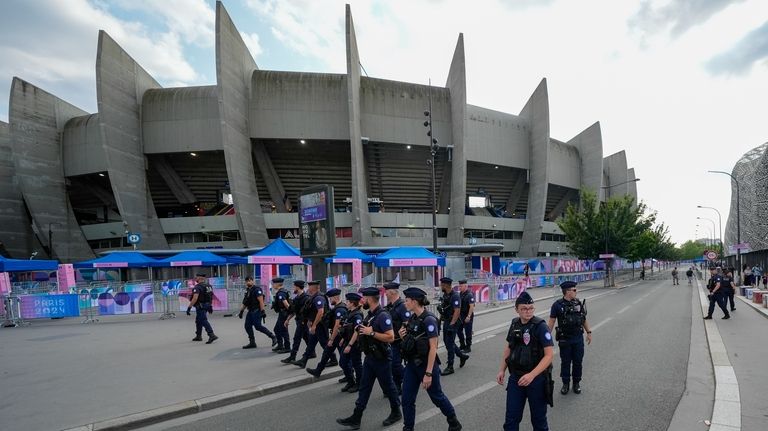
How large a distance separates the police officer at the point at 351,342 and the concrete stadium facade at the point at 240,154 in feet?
94.1

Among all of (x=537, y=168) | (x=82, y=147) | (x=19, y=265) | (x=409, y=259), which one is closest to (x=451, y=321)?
(x=409, y=259)

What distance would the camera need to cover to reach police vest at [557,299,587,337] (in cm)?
581

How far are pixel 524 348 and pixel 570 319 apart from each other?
265 cm

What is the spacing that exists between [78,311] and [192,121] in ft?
85.8

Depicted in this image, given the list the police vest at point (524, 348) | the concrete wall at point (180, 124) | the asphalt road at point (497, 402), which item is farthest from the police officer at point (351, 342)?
the concrete wall at point (180, 124)

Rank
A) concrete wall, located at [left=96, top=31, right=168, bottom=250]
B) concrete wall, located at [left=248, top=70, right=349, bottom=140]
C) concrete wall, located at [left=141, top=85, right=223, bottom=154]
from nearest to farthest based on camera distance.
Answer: concrete wall, located at [left=96, top=31, right=168, bottom=250], concrete wall, located at [left=141, top=85, right=223, bottom=154], concrete wall, located at [left=248, top=70, right=349, bottom=140]

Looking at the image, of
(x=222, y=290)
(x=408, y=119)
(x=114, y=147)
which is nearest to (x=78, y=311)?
(x=222, y=290)

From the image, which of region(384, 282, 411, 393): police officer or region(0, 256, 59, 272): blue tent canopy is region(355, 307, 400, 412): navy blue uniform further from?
region(0, 256, 59, 272): blue tent canopy

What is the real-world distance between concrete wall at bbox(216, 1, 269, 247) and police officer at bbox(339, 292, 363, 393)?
99.2ft

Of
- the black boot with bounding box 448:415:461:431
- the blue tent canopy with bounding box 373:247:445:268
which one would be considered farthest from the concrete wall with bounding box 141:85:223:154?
the black boot with bounding box 448:415:461:431

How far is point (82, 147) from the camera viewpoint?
1505 inches

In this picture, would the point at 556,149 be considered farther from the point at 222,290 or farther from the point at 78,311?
the point at 78,311

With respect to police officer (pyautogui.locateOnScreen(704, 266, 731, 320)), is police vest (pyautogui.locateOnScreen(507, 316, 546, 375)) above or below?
above

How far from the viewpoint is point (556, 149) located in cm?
5244
